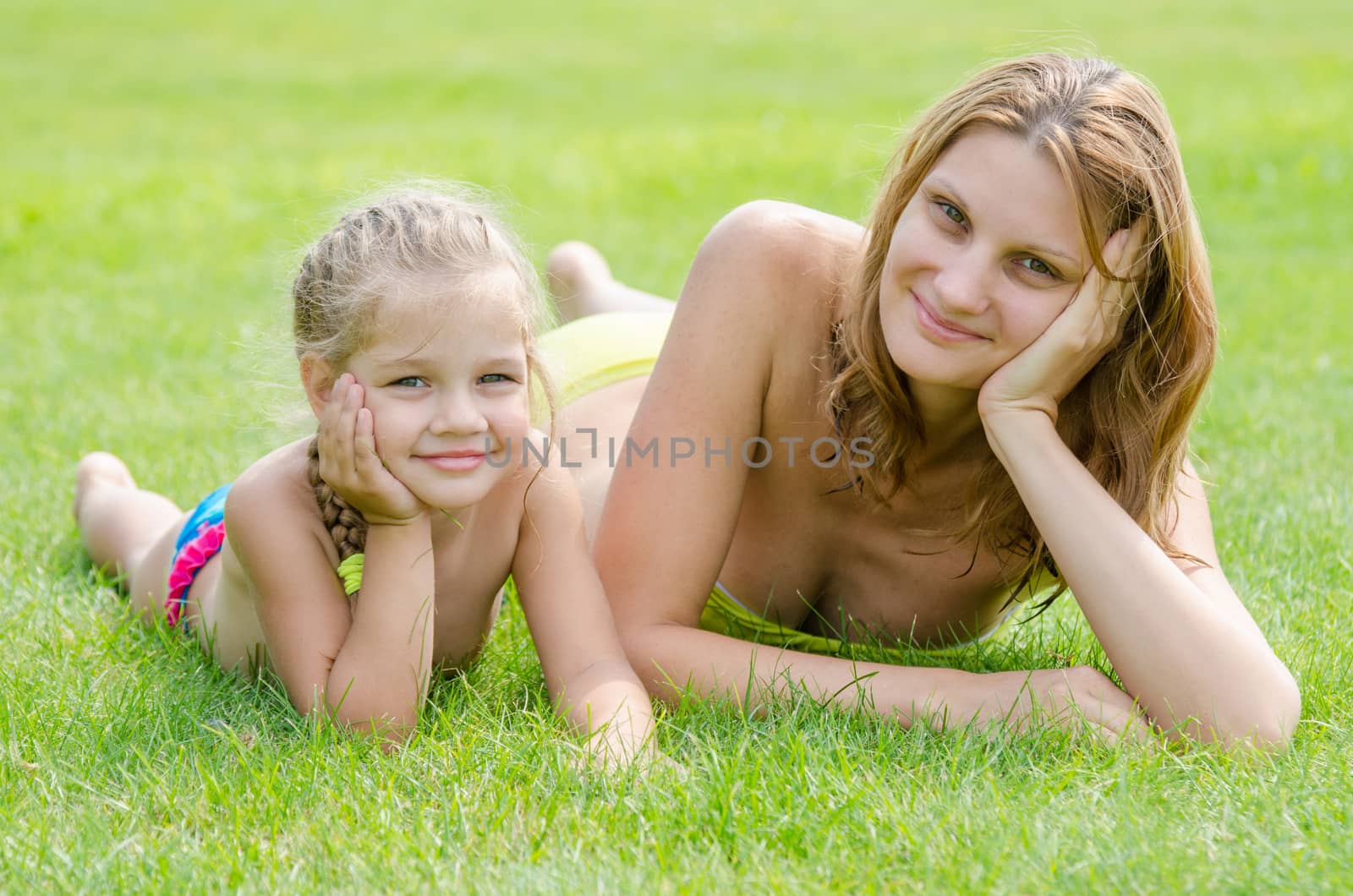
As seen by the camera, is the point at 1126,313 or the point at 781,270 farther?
the point at 781,270

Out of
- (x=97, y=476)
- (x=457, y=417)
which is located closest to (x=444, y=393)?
(x=457, y=417)

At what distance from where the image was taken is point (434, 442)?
2.82 m

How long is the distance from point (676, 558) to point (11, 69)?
19.4 m

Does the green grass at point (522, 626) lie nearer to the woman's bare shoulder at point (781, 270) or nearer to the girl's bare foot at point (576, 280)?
the woman's bare shoulder at point (781, 270)

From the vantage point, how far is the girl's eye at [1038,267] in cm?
282

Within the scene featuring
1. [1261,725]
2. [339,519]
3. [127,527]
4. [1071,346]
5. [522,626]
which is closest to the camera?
[1261,725]

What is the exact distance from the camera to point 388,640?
112 inches

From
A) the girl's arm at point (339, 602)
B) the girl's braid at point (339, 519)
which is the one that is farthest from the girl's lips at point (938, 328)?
the girl's braid at point (339, 519)

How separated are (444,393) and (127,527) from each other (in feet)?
5.60

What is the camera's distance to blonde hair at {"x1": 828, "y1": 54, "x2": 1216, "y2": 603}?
274 cm

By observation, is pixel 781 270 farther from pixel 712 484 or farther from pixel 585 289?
pixel 585 289

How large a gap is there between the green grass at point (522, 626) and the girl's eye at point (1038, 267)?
635mm

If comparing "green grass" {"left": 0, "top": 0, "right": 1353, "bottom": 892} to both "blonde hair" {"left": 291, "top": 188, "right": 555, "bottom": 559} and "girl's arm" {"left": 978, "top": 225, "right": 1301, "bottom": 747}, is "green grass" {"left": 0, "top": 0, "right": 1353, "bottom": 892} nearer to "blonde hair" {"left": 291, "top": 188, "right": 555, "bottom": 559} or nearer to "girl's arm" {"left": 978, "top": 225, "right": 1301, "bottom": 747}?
"girl's arm" {"left": 978, "top": 225, "right": 1301, "bottom": 747}

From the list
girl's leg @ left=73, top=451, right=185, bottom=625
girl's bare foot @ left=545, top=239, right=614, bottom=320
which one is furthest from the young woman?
girl's bare foot @ left=545, top=239, right=614, bottom=320
